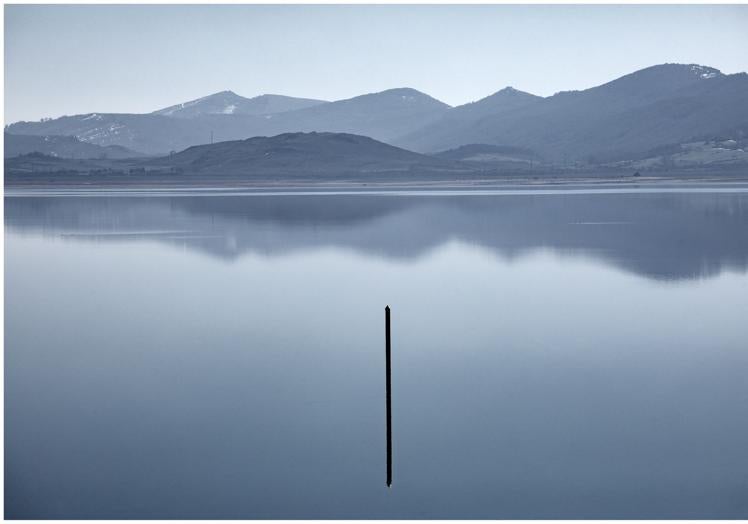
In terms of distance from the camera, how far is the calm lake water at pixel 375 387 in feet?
22.9

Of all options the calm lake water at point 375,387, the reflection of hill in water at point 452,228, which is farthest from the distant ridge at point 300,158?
the calm lake water at point 375,387

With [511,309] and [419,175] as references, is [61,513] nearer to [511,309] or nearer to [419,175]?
[511,309]

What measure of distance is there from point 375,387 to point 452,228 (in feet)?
62.4

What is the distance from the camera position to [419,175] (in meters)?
124

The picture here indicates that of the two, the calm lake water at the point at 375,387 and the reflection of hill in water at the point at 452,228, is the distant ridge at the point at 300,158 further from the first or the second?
the calm lake water at the point at 375,387

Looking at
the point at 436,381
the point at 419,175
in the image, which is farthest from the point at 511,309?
the point at 419,175

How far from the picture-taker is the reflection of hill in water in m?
21.1

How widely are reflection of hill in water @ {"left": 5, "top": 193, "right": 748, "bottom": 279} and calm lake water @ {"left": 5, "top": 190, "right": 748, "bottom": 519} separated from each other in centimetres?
49

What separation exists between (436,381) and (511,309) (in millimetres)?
4351

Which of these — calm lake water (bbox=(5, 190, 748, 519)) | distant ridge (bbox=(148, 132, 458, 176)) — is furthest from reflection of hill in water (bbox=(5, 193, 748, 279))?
distant ridge (bbox=(148, 132, 458, 176))

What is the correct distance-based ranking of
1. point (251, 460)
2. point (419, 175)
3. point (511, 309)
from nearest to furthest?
point (251, 460)
point (511, 309)
point (419, 175)

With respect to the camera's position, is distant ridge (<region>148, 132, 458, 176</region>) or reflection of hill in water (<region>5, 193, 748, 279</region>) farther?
distant ridge (<region>148, 132, 458, 176</region>)

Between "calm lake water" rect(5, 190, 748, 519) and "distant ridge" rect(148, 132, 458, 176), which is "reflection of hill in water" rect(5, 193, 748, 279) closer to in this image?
"calm lake water" rect(5, 190, 748, 519)

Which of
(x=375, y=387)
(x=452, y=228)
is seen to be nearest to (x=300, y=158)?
(x=452, y=228)
